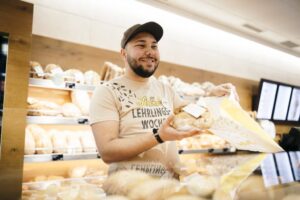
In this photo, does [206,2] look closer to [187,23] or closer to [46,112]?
[187,23]

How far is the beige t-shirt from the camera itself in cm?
126

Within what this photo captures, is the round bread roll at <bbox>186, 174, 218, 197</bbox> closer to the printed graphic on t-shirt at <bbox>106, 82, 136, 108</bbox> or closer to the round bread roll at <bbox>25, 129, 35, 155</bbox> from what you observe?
the printed graphic on t-shirt at <bbox>106, 82, 136, 108</bbox>

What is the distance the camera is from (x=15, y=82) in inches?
84.7

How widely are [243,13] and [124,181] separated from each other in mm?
2339

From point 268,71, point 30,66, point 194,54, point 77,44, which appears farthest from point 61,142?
point 268,71

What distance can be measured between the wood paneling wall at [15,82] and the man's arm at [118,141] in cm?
117

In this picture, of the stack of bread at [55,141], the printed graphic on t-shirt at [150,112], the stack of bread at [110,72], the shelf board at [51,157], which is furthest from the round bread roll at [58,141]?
the printed graphic on t-shirt at [150,112]

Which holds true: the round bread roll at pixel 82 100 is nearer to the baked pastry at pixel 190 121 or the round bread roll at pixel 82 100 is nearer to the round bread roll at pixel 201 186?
the baked pastry at pixel 190 121

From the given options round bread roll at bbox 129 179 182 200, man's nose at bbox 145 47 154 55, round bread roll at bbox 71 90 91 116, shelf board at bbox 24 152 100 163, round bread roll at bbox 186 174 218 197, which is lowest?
shelf board at bbox 24 152 100 163

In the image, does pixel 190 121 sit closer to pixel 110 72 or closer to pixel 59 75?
pixel 59 75

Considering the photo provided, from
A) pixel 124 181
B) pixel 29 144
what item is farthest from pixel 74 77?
pixel 124 181

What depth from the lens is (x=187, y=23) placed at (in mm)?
3240

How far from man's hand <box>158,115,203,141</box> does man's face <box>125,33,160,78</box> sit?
43cm

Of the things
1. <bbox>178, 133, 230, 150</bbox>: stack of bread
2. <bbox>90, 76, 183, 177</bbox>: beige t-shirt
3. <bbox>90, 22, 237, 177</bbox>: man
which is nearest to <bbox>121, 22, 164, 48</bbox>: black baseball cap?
<bbox>90, 22, 237, 177</bbox>: man
